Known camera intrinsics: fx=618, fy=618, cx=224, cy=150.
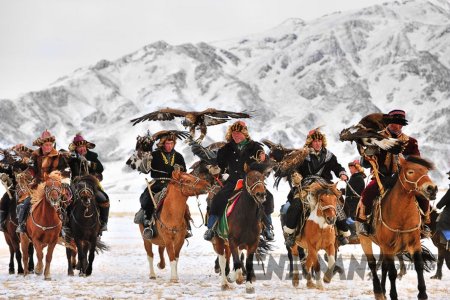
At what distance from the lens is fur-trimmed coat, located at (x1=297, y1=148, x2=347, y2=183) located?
13453 mm

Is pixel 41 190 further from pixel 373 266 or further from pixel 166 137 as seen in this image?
pixel 373 266

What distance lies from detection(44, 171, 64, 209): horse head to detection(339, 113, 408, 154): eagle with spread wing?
270 inches

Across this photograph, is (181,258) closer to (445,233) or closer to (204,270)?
(204,270)

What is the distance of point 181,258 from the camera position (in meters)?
21.4

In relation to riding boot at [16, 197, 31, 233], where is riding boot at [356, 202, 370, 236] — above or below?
below

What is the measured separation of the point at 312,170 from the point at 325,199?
51.2 inches

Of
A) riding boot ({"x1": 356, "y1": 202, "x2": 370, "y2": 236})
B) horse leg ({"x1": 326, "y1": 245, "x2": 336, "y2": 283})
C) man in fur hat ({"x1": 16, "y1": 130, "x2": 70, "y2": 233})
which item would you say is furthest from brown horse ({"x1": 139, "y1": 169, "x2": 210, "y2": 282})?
riding boot ({"x1": 356, "y1": 202, "x2": 370, "y2": 236})

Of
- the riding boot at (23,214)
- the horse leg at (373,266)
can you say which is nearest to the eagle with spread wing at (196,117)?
the riding boot at (23,214)

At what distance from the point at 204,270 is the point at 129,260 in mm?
4250

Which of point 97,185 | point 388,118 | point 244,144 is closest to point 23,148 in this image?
point 97,185

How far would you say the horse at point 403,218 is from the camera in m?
9.60

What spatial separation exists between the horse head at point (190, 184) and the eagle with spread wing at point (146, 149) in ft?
5.11

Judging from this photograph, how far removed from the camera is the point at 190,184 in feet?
44.5

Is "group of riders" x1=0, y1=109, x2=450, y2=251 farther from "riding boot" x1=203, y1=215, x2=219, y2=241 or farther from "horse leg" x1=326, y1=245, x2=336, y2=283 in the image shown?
"horse leg" x1=326, y1=245, x2=336, y2=283
